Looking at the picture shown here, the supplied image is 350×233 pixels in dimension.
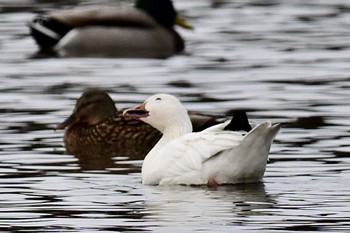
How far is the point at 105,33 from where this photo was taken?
82.1ft

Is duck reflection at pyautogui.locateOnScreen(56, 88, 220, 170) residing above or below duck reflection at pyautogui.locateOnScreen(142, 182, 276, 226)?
below

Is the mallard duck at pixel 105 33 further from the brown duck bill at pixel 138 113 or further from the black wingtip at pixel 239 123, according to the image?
the black wingtip at pixel 239 123

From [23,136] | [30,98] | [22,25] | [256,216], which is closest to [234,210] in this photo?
[256,216]

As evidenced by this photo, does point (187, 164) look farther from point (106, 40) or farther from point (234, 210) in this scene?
point (106, 40)

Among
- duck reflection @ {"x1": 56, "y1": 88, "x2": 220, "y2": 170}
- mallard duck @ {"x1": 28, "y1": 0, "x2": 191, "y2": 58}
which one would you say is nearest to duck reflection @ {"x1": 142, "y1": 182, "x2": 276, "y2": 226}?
duck reflection @ {"x1": 56, "y1": 88, "x2": 220, "y2": 170}

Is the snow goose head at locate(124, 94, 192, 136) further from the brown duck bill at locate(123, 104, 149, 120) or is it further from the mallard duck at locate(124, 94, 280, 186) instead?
the mallard duck at locate(124, 94, 280, 186)

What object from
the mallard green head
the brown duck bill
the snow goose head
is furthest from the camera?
the mallard green head

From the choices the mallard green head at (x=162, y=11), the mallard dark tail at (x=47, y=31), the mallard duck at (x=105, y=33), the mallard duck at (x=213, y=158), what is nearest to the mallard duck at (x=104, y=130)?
the mallard duck at (x=213, y=158)

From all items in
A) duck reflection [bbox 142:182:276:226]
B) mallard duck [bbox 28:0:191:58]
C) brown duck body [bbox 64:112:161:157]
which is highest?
duck reflection [bbox 142:182:276:226]

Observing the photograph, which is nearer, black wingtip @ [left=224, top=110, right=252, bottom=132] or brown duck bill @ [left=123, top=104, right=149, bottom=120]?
black wingtip @ [left=224, top=110, right=252, bottom=132]

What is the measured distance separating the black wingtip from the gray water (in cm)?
44

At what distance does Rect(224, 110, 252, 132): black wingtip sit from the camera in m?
12.0

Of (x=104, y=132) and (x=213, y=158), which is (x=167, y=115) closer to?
(x=213, y=158)

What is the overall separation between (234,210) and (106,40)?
46.7ft
